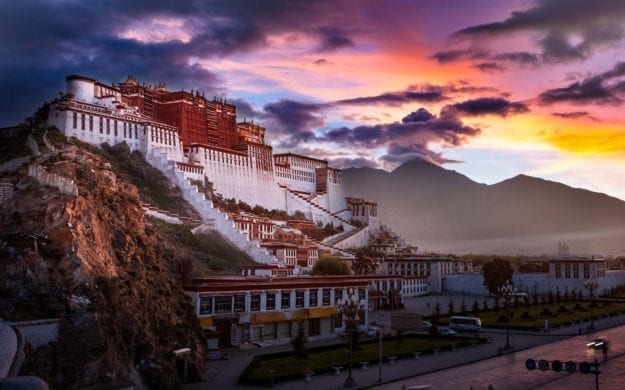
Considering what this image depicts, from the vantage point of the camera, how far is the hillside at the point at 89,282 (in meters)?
26.5

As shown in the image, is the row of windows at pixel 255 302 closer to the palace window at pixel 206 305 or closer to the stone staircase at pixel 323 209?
the palace window at pixel 206 305

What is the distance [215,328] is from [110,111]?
49.7 m

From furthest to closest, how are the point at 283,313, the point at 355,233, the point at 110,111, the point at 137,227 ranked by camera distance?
the point at 355,233
the point at 110,111
the point at 283,313
the point at 137,227

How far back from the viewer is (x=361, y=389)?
3033cm

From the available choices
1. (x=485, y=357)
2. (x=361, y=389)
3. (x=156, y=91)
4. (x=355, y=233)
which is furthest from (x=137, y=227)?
(x=355, y=233)

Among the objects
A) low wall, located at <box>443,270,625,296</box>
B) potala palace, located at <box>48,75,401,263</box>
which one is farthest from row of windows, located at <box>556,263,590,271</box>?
potala palace, located at <box>48,75,401,263</box>

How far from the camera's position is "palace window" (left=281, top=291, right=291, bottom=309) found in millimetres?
46031

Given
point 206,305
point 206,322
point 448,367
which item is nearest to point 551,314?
→ point 448,367

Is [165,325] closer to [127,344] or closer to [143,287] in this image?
[143,287]

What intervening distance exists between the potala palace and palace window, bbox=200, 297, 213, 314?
108ft

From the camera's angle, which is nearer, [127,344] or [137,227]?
[127,344]

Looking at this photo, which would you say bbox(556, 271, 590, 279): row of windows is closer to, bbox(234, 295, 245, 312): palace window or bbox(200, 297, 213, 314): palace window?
bbox(234, 295, 245, 312): palace window

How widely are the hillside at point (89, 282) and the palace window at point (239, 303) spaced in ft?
17.0

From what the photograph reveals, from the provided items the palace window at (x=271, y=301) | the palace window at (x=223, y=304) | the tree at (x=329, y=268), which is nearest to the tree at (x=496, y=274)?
the tree at (x=329, y=268)
